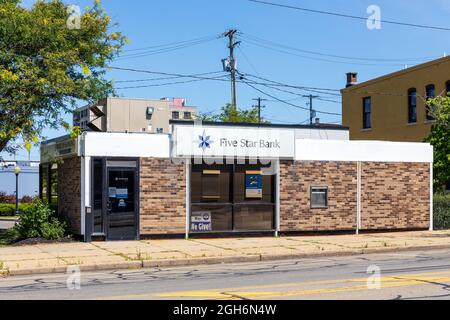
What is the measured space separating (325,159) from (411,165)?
3.67 m

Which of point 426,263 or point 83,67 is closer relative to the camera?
point 426,263

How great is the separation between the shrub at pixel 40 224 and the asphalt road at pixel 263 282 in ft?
20.8

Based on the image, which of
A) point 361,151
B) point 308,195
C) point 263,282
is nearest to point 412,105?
point 361,151

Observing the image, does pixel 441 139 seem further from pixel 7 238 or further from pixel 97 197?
pixel 7 238

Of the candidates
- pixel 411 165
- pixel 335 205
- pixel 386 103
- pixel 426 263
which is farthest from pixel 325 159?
pixel 386 103

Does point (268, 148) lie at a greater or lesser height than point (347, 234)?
greater

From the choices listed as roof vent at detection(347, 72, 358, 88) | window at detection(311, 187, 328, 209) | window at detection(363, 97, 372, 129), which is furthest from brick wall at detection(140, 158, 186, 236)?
roof vent at detection(347, 72, 358, 88)

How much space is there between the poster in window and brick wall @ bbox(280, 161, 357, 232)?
79 cm

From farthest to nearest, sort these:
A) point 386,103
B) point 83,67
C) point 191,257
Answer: point 386,103 → point 83,67 → point 191,257

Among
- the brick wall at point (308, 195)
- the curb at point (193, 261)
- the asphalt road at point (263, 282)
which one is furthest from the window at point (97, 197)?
the brick wall at point (308, 195)

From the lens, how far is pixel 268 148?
68.7ft

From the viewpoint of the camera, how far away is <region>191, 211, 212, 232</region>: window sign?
66.4 ft

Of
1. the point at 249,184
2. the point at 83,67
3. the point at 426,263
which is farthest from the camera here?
the point at 249,184

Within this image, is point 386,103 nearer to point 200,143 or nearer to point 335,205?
point 335,205
